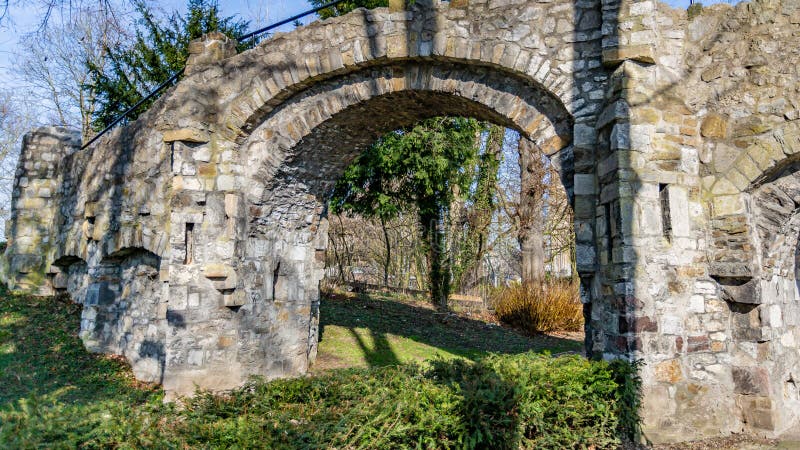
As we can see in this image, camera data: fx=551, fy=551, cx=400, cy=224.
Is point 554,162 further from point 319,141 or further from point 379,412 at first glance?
point 379,412

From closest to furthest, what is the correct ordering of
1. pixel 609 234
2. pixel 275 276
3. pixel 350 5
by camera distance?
pixel 609 234 → pixel 275 276 → pixel 350 5

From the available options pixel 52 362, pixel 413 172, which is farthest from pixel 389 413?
pixel 413 172

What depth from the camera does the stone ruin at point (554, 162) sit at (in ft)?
16.1

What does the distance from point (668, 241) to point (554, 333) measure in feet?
26.6

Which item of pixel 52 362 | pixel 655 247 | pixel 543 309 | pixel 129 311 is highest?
pixel 655 247

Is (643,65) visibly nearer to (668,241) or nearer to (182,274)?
(668,241)

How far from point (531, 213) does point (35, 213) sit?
1104 cm

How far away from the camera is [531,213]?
14.4 m

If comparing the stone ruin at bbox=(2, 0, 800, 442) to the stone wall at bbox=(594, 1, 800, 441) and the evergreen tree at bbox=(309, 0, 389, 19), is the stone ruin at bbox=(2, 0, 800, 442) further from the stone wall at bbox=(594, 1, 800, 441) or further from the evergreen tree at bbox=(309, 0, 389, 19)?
the evergreen tree at bbox=(309, 0, 389, 19)

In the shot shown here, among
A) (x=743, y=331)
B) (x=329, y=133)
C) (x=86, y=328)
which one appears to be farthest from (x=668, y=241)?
(x=86, y=328)

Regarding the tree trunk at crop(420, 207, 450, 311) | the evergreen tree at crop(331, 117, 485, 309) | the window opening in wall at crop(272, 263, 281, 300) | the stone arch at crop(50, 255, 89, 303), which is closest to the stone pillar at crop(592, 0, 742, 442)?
the window opening in wall at crop(272, 263, 281, 300)

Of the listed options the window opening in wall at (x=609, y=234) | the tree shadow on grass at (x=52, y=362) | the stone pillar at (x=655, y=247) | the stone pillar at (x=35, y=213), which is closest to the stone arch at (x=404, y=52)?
the stone pillar at (x=655, y=247)

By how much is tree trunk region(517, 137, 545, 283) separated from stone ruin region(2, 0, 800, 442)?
26.0 ft

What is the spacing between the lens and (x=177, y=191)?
650 cm
